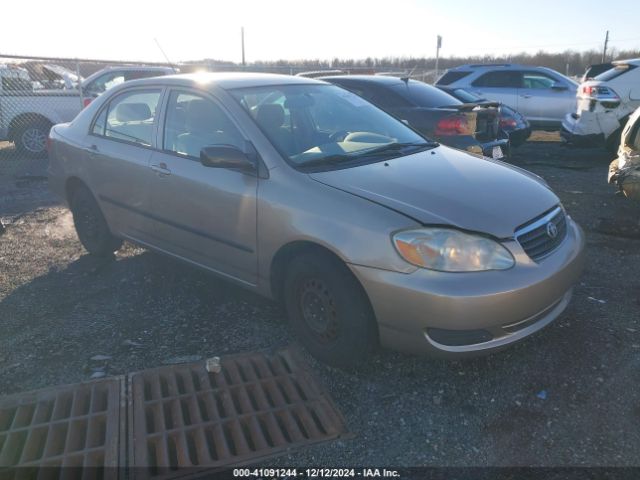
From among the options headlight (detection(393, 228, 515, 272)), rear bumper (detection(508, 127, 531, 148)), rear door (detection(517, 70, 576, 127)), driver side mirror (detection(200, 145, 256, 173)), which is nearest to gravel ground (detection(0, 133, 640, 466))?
headlight (detection(393, 228, 515, 272))

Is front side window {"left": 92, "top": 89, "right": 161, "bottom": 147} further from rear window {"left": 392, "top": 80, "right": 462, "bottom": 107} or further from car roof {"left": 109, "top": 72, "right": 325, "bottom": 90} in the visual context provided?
rear window {"left": 392, "top": 80, "right": 462, "bottom": 107}

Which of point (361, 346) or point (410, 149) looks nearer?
point (361, 346)

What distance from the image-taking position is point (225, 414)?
2768mm

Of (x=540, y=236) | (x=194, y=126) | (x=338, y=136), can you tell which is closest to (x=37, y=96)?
(x=194, y=126)

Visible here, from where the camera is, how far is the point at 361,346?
113 inches

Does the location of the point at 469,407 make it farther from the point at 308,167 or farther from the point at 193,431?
the point at 308,167

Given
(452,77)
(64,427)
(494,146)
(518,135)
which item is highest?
(452,77)

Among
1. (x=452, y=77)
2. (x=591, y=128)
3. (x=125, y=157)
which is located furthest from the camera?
(x=452, y=77)

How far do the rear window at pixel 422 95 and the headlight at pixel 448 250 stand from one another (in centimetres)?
427

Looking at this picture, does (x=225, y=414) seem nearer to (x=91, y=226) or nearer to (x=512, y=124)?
(x=91, y=226)

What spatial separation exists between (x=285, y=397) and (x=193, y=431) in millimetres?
537

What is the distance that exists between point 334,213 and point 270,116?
1.07 meters

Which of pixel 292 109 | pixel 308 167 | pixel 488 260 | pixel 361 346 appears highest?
pixel 292 109

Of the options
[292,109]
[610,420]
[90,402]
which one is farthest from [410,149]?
[90,402]
